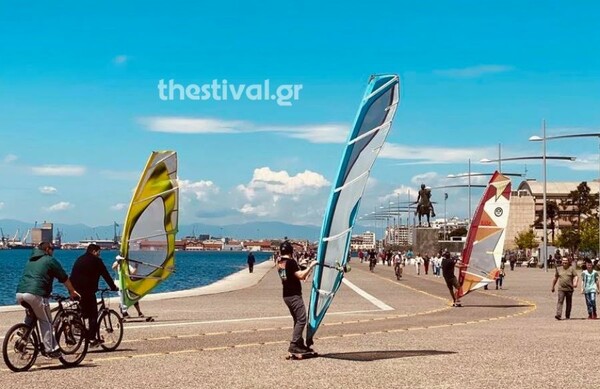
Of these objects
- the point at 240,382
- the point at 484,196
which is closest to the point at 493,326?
the point at 240,382

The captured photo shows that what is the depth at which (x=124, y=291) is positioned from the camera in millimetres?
24609

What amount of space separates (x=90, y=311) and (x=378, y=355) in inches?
202

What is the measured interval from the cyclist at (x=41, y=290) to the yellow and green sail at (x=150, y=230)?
1005 centimetres

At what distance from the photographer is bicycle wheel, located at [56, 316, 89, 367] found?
15.0 m

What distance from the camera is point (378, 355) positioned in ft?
53.1

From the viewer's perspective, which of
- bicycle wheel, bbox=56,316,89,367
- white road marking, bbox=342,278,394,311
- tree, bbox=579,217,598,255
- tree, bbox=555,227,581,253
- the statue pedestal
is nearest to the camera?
bicycle wheel, bbox=56,316,89,367

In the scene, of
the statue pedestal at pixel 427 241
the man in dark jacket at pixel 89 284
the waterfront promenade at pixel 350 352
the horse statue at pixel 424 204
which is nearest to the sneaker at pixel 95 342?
the man in dark jacket at pixel 89 284

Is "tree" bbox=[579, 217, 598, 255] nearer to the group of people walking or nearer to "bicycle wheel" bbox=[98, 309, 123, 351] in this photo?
the group of people walking

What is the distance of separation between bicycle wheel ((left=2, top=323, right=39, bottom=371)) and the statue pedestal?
7991 cm

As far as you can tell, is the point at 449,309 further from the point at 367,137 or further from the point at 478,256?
the point at 367,137

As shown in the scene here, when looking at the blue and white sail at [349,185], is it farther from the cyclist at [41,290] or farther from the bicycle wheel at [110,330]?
the cyclist at [41,290]

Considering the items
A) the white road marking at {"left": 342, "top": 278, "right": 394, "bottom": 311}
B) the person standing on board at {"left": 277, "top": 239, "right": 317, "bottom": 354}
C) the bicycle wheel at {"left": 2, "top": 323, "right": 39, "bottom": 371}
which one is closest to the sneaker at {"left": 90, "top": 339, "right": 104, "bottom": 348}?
the bicycle wheel at {"left": 2, "top": 323, "right": 39, "bottom": 371}

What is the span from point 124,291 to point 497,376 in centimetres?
1340

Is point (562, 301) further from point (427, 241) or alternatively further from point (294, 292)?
point (427, 241)
